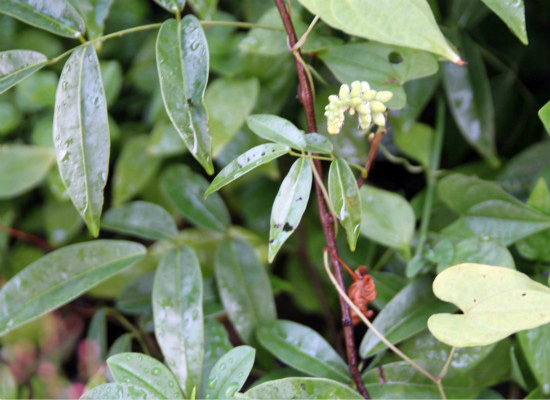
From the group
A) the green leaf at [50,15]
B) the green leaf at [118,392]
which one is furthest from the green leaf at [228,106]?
the green leaf at [118,392]

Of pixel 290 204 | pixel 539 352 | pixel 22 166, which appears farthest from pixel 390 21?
pixel 22 166

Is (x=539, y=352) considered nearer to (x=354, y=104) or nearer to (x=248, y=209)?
(x=354, y=104)

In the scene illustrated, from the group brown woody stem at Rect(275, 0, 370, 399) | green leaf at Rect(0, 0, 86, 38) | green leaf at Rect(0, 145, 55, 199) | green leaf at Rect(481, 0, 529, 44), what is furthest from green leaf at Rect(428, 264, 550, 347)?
green leaf at Rect(0, 145, 55, 199)

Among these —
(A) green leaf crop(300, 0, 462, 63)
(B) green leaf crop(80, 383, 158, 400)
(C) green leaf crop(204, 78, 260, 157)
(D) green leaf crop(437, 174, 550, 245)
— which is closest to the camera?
(A) green leaf crop(300, 0, 462, 63)

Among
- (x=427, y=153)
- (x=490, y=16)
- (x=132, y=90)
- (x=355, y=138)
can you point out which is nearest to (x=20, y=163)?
(x=132, y=90)

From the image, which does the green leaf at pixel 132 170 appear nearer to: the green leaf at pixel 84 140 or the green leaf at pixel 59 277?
the green leaf at pixel 59 277

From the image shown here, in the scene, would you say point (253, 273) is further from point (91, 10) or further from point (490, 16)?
point (490, 16)

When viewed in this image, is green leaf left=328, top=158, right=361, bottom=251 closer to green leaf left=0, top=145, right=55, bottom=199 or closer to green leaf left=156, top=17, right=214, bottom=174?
green leaf left=156, top=17, right=214, bottom=174
